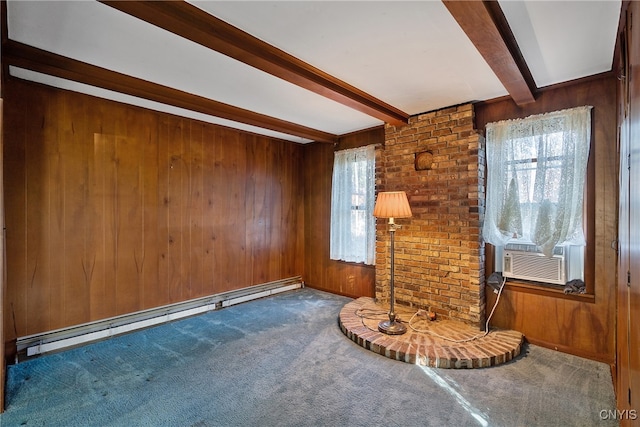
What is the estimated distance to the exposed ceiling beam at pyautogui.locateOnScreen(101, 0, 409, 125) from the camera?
5.32 feet

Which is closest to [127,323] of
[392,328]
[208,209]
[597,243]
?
[208,209]

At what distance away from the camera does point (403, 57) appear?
223 centimetres

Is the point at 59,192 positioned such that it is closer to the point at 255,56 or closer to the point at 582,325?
the point at 255,56

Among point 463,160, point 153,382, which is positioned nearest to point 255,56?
point 463,160

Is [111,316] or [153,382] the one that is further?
[111,316]

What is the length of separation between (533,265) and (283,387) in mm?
2571

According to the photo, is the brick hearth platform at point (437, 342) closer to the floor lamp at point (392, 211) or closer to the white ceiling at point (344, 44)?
the floor lamp at point (392, 211)

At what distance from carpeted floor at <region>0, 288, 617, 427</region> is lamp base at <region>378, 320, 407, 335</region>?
12.6 inches

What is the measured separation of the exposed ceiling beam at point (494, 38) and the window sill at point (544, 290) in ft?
6.03

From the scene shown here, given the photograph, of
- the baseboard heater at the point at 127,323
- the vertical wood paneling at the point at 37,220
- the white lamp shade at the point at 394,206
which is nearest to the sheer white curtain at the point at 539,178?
the white lamp shade at the point at 394,206

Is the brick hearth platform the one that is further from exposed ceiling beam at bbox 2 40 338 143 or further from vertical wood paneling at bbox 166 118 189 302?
exposed ceiling beam at bbox 2 40 338 143

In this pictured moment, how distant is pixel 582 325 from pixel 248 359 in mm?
3014

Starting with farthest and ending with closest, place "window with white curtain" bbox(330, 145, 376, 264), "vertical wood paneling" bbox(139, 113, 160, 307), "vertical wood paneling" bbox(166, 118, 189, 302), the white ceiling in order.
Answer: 1. "window with white curtain" bbox(330, 145, 376, 264)
2. "vertical wood paneling" bbox(166, 118, 189, 302)
3. "vertical wood paneling" bbox(139, 113, 160, 307)
4. the white ceiling

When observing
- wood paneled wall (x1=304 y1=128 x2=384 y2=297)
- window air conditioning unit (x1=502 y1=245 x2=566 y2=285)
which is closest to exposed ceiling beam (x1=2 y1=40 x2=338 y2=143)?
wood paneled wall (x1=304 y1=128 x2=384 y2=297)
